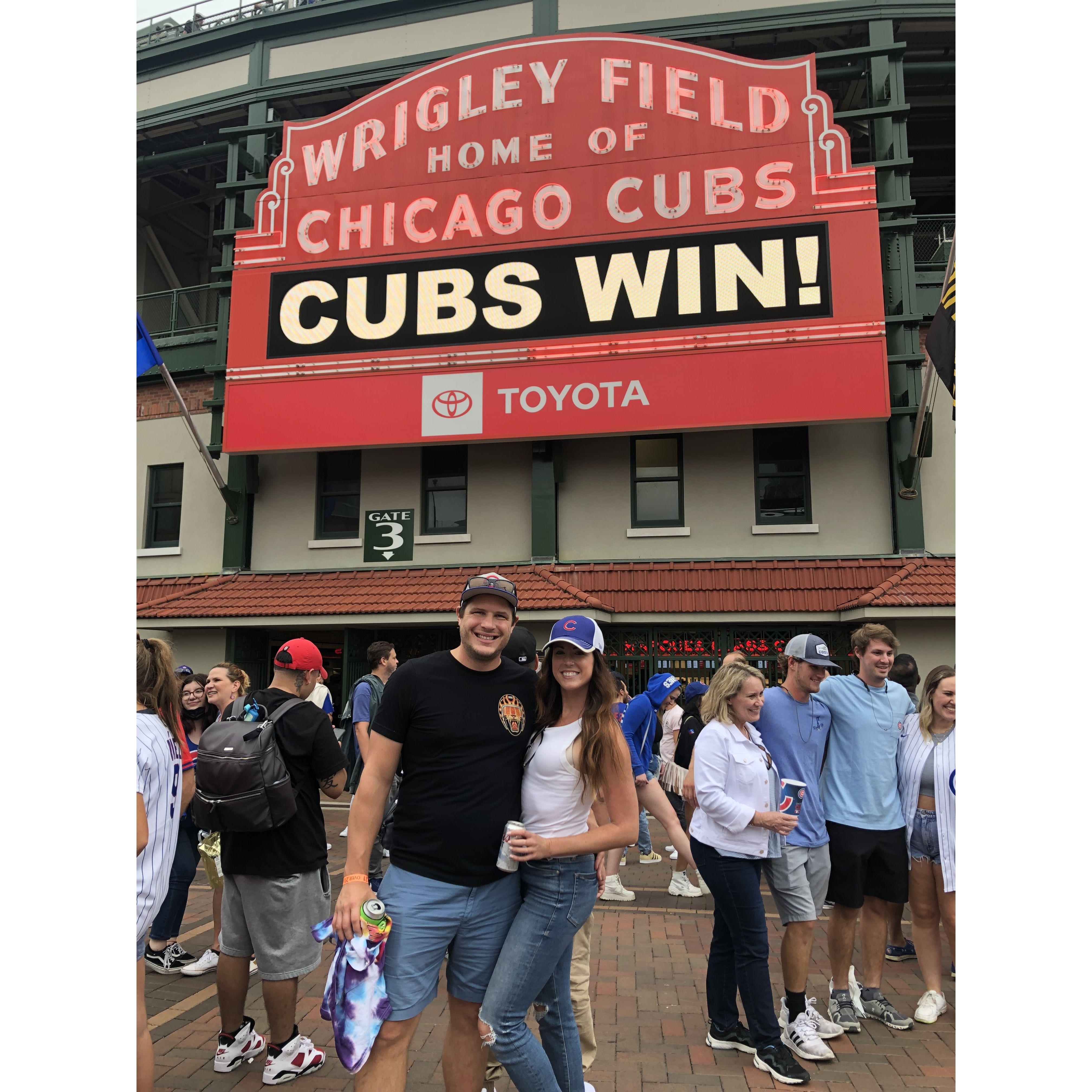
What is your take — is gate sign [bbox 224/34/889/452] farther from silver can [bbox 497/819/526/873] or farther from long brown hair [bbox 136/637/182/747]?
silver can [bbox 497/819/526/873]

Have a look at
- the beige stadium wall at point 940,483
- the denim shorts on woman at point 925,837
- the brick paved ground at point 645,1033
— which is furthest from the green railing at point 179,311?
the denim shorts on woman at point 925,837

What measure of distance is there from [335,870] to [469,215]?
34.9 feet

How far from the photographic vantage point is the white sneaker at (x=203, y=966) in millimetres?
5297

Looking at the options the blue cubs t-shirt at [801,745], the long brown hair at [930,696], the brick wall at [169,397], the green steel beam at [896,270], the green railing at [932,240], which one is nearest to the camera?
the blue cubs t-shirt at [801,745]

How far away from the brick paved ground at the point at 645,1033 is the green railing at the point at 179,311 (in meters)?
13.8

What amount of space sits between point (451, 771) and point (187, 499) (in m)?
14.4

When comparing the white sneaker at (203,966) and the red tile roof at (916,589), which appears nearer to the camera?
the white sneaker at (203,966)

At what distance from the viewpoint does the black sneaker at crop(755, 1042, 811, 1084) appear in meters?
3.88

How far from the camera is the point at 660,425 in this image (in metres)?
12.7

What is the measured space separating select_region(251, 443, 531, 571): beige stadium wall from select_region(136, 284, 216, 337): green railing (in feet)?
13.1

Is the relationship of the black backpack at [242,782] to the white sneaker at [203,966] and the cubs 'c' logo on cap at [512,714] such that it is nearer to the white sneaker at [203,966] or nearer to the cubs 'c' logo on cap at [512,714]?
the cubs 'c' logo on cap at [512,714]

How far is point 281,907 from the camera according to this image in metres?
3.91

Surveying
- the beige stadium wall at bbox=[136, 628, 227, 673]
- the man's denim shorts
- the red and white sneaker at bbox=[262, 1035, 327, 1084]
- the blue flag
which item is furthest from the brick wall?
the man's denim shorts

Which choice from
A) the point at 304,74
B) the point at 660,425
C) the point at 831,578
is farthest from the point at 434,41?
the point at 831,578
